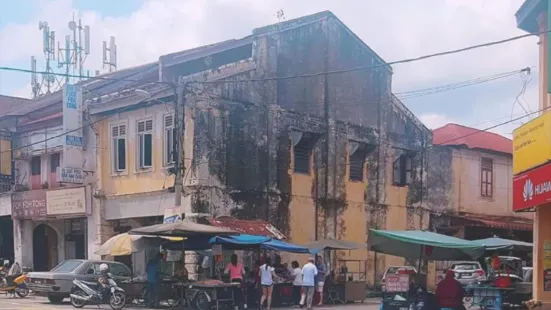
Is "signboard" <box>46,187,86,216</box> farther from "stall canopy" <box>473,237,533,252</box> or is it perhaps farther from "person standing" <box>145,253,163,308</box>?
"stall canopy" <box>473,237,533,252</box>

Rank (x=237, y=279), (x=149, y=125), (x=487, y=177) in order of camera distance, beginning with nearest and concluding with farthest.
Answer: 1. (x=237, y=279)
2. (x=149, y=125)
3. (x=487, y=177)

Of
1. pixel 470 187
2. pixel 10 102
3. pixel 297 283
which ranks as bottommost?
pixel 297 283

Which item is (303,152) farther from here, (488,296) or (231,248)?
(488,296)

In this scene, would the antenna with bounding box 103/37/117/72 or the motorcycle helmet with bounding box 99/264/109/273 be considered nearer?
the motorcycle helmet with bounding box 99/264/109/273

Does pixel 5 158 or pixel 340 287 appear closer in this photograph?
pixel 340 287

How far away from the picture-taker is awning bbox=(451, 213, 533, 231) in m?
36.0

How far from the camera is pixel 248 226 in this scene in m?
26.8

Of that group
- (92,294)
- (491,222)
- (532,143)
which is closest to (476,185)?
(491,222)

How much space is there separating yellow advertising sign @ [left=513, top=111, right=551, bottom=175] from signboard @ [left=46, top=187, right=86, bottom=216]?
17743 mm

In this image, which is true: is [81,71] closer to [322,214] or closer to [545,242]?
[322,214]

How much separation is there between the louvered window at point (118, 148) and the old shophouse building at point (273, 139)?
41 mm

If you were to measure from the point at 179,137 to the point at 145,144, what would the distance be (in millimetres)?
2677

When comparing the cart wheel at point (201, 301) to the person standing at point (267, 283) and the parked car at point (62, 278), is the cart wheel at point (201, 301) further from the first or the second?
the parked car at point (62, 278)

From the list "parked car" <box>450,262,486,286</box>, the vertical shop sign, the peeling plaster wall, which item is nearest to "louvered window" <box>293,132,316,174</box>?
the peeling plaster wall
